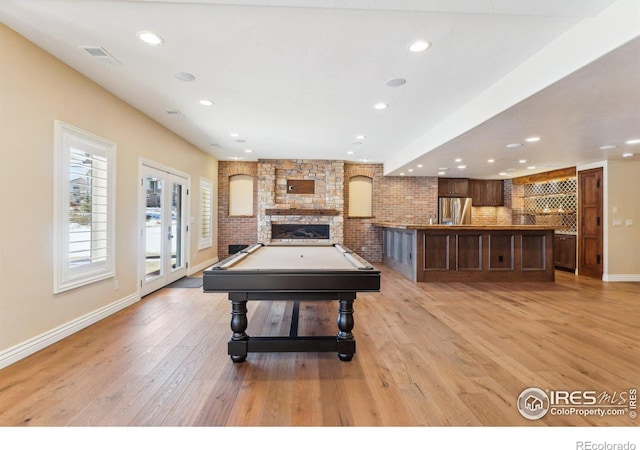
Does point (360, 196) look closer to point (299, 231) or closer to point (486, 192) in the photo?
point (299, 231)

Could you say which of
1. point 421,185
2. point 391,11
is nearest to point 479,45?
point 391,11

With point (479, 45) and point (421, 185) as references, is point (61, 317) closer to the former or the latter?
point (479, 45)

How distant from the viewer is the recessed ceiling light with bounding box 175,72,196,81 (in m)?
3.16

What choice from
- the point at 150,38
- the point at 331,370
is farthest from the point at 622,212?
the point at 150,38

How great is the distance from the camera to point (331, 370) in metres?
2.43

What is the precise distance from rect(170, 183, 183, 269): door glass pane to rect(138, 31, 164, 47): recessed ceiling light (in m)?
3.32

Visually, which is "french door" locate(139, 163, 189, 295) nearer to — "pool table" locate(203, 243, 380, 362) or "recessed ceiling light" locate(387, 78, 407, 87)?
"pool table" locate(203, 243, 380, 362)

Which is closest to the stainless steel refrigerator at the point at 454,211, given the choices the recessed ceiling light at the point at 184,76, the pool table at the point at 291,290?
the pool table at the point at 291,290

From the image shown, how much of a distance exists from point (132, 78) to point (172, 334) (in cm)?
283

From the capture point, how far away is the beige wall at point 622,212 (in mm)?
6086

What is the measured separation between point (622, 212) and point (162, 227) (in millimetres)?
8945

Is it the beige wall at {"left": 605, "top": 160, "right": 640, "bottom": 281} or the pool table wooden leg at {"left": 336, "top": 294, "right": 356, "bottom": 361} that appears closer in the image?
the pool table wooden leg at {"left": 336, "top": 294, "right": 356, "bottom": 361}

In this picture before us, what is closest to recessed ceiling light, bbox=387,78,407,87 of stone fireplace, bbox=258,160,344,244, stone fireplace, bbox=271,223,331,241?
stone fireplace, bbox=258,160,344,244

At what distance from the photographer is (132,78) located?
331 cm
